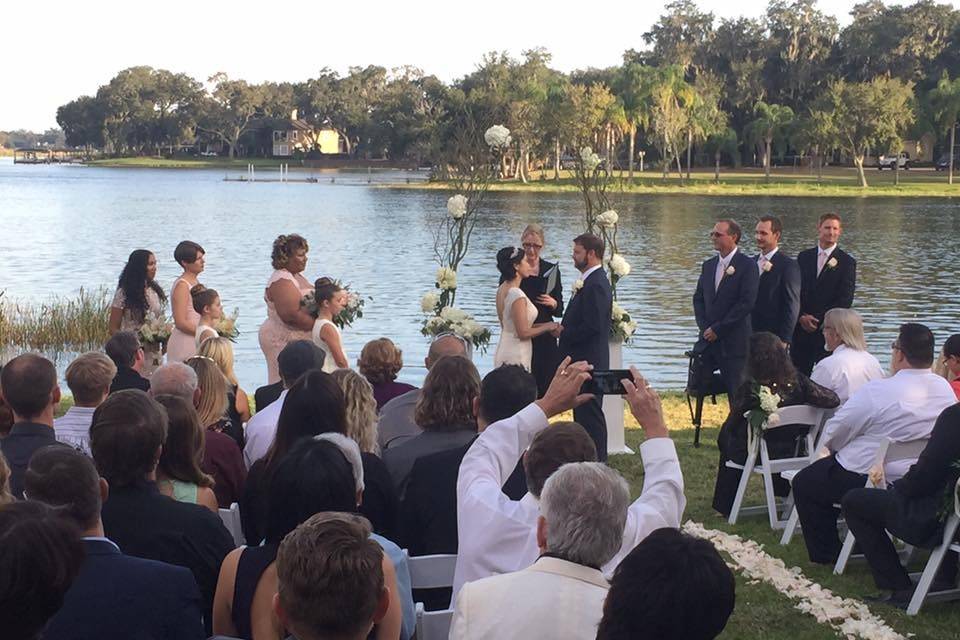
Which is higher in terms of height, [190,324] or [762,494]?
[190,324]

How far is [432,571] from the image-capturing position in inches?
172

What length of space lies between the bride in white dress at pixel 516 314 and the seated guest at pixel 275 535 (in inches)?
227

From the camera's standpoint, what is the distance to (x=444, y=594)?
4.64 m

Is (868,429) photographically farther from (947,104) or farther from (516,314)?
(947,104)

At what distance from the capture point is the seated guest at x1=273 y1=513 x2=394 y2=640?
282 centimetres

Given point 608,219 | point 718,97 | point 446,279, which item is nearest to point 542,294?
point 446,279

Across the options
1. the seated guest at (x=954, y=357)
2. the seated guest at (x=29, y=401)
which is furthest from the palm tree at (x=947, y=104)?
the seated guest at (x=29, y=401)

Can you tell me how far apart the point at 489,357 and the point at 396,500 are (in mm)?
13194

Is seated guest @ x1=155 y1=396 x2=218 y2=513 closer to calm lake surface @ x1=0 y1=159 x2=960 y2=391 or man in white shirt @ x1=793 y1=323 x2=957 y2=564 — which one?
man in white shirt @ x1=793 y1=323 x2=957 y2=564

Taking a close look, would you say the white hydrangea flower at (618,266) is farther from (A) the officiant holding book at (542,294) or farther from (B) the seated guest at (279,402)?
(B) the seated guest at (279,402)

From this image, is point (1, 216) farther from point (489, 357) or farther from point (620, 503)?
point (620, 503)

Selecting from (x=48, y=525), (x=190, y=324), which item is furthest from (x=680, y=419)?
(x=48, y=525)

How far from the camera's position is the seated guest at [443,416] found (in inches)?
201

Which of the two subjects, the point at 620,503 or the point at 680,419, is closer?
the point at 620,503
